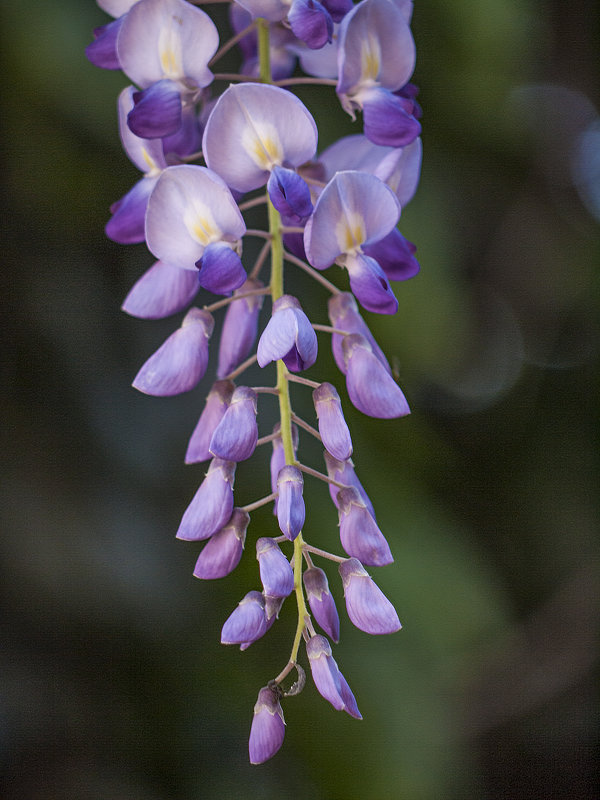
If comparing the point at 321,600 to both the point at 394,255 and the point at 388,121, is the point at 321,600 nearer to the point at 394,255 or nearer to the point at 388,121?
the point at 394,255

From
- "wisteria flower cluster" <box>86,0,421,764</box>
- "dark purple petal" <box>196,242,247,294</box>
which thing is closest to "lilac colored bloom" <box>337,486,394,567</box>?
"wisteria flower cluster" <box>86,0,421,764</box>

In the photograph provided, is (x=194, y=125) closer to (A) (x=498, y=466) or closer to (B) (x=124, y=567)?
(B) (x=124, y=567)

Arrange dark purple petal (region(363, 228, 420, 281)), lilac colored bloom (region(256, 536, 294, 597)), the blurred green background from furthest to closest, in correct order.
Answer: the blurred green background
dark purple petal (region(363, 228, 420, 281))
lilac colored bloom (region(256, 536, 294, 597))

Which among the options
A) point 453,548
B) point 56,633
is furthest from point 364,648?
point 56,633

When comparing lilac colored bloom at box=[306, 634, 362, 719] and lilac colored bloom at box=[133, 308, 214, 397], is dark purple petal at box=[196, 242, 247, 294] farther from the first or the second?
lilac colored bloom at box=[306, 634, 362, 719]

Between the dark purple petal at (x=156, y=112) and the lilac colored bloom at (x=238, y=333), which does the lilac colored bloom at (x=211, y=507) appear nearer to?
the lilac colored bloom at (x=238, y=333)
